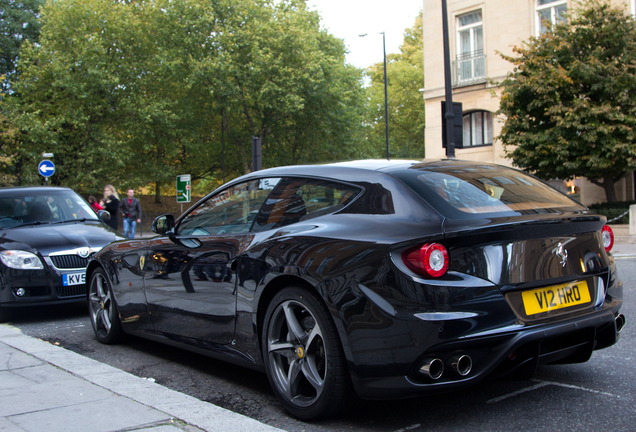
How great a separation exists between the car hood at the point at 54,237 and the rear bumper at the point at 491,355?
517 centimetres

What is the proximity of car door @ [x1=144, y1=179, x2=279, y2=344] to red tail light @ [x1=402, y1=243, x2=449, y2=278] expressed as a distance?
4.34 feet

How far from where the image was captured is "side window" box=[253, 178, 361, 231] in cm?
367

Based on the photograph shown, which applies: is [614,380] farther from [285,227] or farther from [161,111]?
[161,111]

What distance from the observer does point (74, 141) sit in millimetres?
33375

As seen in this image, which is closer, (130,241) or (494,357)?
(494,357)

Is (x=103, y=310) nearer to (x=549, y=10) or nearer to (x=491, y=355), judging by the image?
(x=491, y=355)

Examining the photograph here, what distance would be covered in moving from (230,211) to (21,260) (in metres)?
3.81

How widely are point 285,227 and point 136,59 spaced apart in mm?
34998

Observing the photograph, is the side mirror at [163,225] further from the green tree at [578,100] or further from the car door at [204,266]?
the green tree at [578,100]

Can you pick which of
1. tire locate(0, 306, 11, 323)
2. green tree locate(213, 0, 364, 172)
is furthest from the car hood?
green tree locate(213, 0, 364, 172)

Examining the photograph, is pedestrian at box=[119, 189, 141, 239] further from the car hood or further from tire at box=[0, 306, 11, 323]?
tire at box=[0, 306, 11, 323]

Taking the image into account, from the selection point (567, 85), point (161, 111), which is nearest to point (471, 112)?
point (567, 85)

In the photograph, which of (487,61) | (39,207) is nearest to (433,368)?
(39,207)

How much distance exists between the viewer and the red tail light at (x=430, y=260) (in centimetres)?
300
